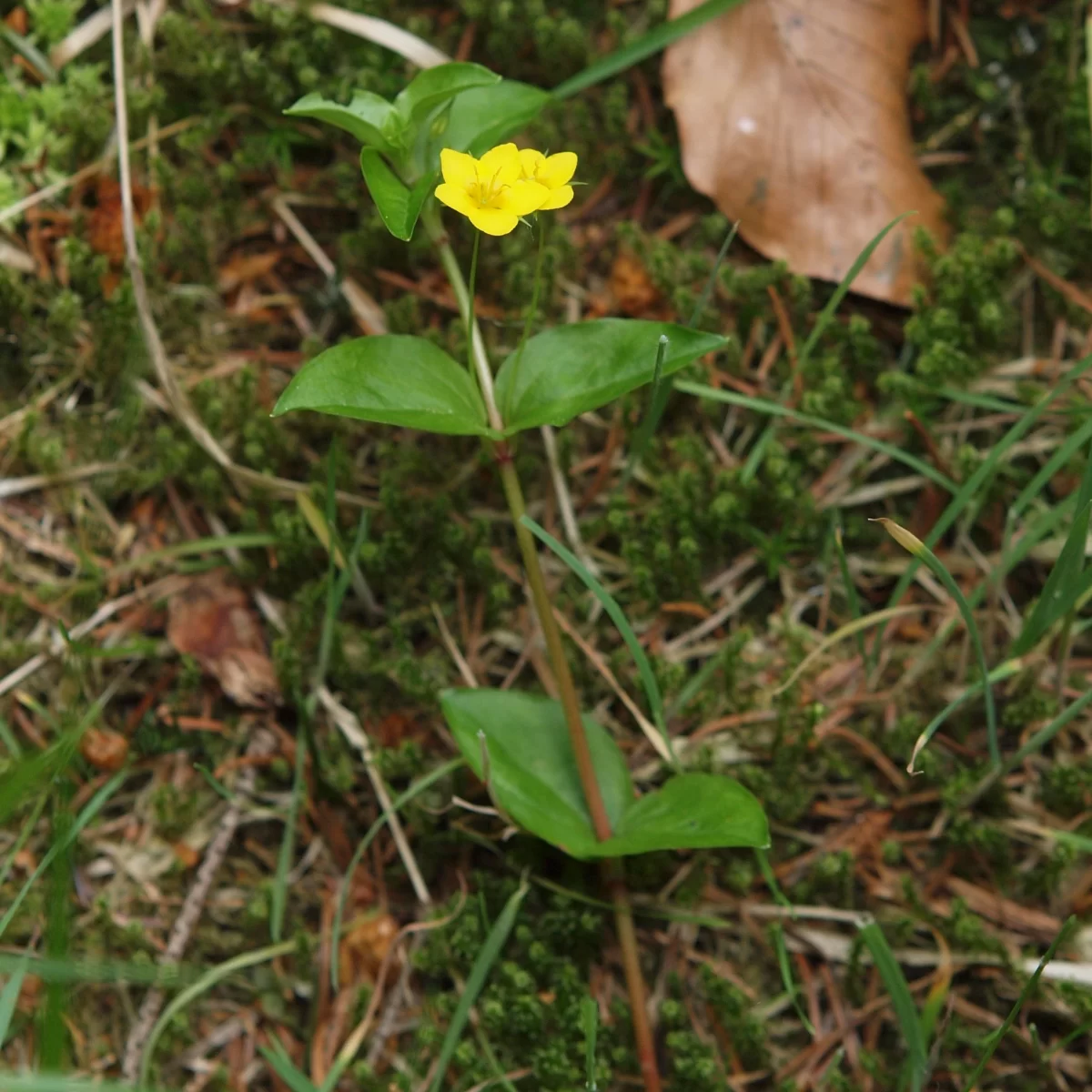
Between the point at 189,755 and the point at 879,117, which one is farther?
the point at 879,117

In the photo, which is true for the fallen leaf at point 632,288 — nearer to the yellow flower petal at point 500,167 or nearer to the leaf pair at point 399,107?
the leaf pair at point 399,107

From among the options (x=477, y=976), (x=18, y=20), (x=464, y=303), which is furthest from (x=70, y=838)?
(x=18, y=20)

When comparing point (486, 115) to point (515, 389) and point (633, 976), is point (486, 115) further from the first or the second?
point (633, 976)

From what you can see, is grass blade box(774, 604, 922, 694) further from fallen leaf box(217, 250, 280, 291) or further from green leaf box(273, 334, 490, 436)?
fallen leaf box(217, 250, 280, 291)

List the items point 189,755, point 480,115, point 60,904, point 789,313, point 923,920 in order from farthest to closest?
point 789,313
point 189,755
point 923,920
point 480,115
point 60,904

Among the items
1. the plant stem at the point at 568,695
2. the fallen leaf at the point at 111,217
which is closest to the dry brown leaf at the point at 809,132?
the plant stem at the point at 568,695

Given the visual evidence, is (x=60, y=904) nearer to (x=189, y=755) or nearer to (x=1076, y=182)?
(x=189, y=755)

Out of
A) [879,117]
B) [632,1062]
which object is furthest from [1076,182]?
[632,1062]
